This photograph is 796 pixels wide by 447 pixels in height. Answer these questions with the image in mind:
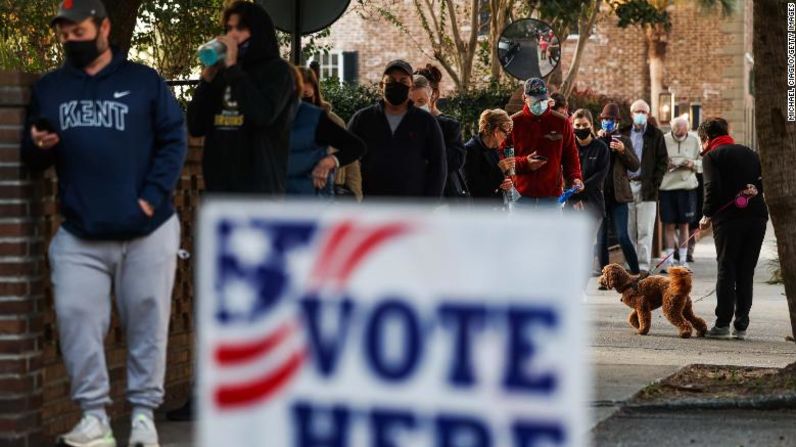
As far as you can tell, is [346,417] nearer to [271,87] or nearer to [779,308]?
[271,87]

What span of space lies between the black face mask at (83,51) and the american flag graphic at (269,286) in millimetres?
3789

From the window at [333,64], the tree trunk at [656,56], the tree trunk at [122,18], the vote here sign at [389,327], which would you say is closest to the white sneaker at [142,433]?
the vote here sign at [389,327]

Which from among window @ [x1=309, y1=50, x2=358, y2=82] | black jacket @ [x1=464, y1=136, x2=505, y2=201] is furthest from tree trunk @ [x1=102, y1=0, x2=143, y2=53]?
window @ [x1=309, y1=50, x2=358, y2=82]

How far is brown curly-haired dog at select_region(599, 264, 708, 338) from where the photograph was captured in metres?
12.7

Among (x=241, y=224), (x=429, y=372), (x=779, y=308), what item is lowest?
(x=779, y=308)

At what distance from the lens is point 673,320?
1275 centimetres

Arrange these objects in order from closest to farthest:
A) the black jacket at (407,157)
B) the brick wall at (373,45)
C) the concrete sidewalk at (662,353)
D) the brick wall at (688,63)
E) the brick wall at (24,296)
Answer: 1. the brick wall at (24,296)
2. the concrete sidewalk at (662,353)
3. the black jacket at (407,157)
4. the brick wall at (373,45)
5. the brick wall at (688,63)

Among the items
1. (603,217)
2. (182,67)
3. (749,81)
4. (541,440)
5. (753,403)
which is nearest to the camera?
(541,440)

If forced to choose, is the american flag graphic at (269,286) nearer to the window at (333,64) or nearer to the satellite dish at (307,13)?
the satellite dish at (307,13)

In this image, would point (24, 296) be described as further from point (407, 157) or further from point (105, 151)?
point (407, 157)

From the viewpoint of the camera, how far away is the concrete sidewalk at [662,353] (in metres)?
8.52

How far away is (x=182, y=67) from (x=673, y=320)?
892 centimetres

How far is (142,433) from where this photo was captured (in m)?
7.17

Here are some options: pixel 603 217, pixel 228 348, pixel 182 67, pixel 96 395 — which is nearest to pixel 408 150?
pixel 96 395
